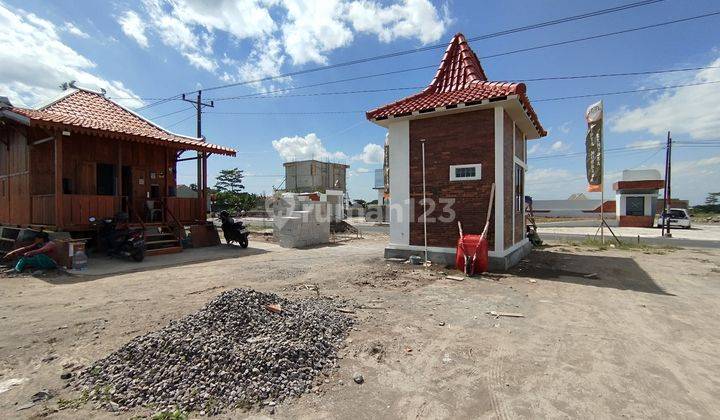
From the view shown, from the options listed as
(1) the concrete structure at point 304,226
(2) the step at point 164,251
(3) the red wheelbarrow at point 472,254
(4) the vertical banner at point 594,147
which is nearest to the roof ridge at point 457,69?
(3) the red wheelbarrow at point 472,254

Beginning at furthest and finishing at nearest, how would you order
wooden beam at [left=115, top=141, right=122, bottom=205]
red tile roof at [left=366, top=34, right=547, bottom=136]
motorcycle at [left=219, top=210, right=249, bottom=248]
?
motorcycle at [left=219, top=210, right=249, bottom=248], wooden beam at [left=115, top=141, right=122, bottom=205], red tile roof at [left=366, top=34, right=547, bottom=136]

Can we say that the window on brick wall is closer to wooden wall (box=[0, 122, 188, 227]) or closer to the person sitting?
wooden wall (box=[0, 122, 188, 227])

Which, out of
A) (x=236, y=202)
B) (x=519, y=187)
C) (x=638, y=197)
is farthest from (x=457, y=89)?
(x=236, y=202)

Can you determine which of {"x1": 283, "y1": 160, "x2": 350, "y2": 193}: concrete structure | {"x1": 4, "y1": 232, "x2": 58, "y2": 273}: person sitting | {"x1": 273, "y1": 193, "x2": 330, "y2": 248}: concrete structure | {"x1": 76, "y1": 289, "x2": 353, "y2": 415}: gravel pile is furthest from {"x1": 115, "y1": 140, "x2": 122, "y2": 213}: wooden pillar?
{"x1": 283, "y1": 160, "x2": 350, "y2": 193}: concrete structure

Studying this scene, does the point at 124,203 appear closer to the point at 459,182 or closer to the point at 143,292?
the point at 143,292

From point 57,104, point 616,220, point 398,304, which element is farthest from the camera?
point 616,220

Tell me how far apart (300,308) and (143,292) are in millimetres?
3626

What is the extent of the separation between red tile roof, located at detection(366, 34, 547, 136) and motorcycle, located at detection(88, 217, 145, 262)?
776 centimetres

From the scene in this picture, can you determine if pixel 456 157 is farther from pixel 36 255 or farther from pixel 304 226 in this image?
pixel 36 255

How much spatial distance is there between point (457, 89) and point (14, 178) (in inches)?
609

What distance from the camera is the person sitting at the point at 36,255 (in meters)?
8.62

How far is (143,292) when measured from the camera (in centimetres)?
666

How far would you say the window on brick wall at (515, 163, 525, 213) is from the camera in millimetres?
10898

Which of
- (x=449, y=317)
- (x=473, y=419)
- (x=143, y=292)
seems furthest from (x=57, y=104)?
(x=473, y=419)
